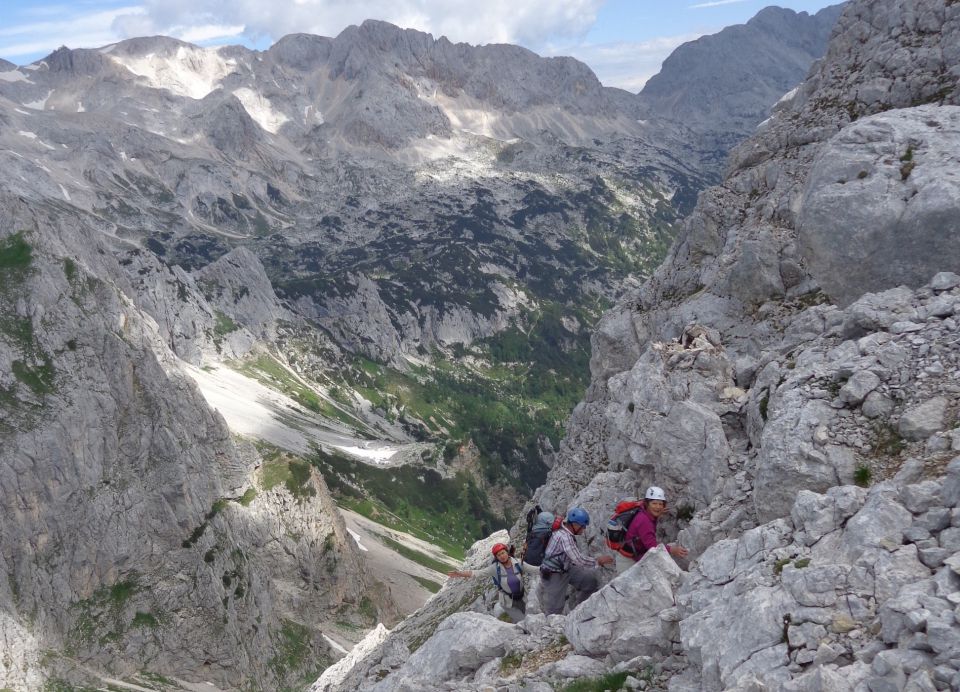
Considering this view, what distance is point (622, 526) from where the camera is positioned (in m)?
21.2

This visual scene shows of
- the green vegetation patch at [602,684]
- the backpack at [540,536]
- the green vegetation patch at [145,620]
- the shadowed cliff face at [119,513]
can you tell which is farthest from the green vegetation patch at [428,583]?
the green vegetation patch at [602,684]

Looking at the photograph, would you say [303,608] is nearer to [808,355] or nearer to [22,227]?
[22,227]

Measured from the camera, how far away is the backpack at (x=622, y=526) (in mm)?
20859

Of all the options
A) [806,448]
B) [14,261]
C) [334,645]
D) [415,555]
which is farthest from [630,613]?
[415,555]

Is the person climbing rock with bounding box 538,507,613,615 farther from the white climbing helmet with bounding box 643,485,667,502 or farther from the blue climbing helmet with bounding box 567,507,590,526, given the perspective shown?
the white climbing helmet with bounding box 643,485,667,502

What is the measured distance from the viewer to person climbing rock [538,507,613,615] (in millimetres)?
21906

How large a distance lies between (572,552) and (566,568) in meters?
0.55

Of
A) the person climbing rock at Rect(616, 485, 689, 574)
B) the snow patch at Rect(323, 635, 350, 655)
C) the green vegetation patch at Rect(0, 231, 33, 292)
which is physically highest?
the green vegetation patch at Rect(0, 231, 33, 292)

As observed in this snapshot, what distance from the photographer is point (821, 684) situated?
11.8 metres

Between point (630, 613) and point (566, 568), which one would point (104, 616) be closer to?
point (566, 568)

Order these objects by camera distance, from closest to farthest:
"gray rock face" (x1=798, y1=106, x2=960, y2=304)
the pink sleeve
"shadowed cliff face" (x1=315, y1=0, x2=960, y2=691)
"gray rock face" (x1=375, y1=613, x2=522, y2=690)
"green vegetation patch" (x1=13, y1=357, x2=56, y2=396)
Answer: "shadowed cliff face" (x1=315, y1=0, x2=960, y2=691) < the pink sleeve < "gray rock face" (x1=375, y1=613, x2=522, y2=690) < "gray rock face" (x1=798, y1=106, x2=960, y2=304) < "green vegetation patch" (x1=13, y1=357, x2=56, y2=396)

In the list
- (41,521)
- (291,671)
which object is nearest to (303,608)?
(291,671)

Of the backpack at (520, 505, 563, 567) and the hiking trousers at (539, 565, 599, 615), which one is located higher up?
the backpack at (520, 505, 563, 567)

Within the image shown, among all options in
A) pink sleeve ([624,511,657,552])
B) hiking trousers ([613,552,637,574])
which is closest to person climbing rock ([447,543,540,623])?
hiking trousers ([613,552,637,574])
